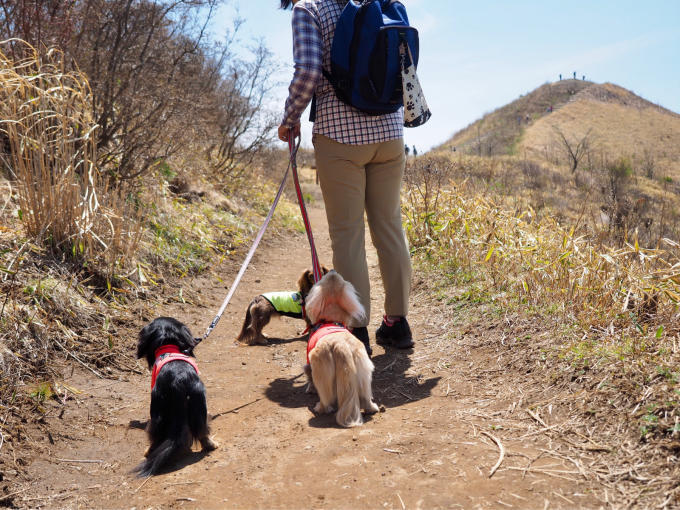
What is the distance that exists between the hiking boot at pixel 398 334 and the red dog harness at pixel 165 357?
155 centimetres

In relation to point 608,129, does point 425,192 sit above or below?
below

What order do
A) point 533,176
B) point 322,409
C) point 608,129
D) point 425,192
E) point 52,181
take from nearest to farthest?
point 322,409 → point 52,181 → point 425,192 → point 533,176 → point 608,129

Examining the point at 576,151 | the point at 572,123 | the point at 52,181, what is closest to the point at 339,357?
the point at 52,181

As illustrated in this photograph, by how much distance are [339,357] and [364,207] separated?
1.22m

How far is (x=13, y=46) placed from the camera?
15.7 feet

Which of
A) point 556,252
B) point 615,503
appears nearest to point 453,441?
point 615,503

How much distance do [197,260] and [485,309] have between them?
11.7 ft

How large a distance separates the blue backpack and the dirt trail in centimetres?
187

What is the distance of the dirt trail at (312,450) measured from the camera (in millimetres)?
1972

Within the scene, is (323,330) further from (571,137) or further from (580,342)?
(571,137)

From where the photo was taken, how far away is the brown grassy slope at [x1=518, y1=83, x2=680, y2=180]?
121 feet

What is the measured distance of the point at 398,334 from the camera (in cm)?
382

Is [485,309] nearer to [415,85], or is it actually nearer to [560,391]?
[560,391]

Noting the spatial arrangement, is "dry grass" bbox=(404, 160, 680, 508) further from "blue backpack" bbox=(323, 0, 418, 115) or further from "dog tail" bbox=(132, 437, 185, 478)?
"blue backpack" bbox=(323, 0, 418, 115)
